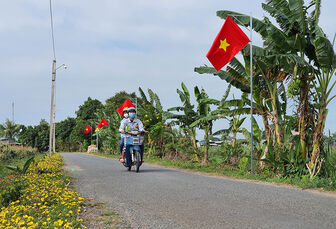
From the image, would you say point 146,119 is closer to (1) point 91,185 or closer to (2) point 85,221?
(1) point 91,185

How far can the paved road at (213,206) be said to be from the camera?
4699 millimetres

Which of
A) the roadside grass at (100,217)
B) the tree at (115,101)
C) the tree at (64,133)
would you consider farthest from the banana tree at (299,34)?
the tree at (64,133)

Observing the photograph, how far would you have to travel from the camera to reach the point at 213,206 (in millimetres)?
5730

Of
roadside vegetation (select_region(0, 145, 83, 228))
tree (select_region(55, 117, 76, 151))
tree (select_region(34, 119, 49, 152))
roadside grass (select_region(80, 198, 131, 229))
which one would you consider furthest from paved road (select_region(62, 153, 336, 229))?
tree (select_region(34, 119, 49, 152))

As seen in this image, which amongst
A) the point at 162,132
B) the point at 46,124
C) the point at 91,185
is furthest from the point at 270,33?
the point at 46,124

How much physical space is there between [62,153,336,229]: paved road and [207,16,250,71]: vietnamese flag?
4730 millimetres

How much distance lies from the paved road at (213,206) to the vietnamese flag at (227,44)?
4.73 m

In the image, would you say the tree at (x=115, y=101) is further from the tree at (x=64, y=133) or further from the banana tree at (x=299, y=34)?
the banana tree at (x=299, y=34)

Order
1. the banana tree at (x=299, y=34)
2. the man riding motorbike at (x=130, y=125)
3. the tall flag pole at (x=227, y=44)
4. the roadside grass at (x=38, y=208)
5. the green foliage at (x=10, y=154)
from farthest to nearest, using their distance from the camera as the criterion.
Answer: the green foliage at (x=10, y=154), the man riding motorbike at (x=130, y=125), the tall flag pole at (x=227, y=44), the banana tree at (x=299, y=34), the roadside grass at (x=38, y=208)

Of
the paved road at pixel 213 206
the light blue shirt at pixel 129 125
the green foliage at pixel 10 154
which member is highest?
the light blue shirt at pixel 129 125

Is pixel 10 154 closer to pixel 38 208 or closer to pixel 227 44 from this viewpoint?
pixel 227 44

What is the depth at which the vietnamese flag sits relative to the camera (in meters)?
11.0

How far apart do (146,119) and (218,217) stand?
17457 millimetres

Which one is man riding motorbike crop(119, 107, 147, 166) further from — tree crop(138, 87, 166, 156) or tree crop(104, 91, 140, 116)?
tree crop(104, 91, 140, 116)
